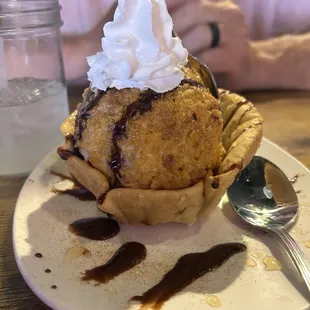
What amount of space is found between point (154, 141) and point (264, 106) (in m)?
0.99

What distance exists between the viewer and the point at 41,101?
132 cm

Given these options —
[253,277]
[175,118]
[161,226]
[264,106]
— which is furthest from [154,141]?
[264,106]

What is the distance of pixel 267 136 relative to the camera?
1.51 m

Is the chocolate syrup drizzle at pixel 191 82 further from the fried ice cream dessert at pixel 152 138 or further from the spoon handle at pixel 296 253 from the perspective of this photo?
the spoon handle at pixel 296 253

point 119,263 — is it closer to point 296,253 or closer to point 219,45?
point 296,253

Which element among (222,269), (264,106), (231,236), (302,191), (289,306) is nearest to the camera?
(289,306)

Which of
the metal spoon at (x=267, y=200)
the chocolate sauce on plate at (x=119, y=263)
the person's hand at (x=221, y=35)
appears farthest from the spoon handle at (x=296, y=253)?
Result: the person's hand at (x=221, y=35)

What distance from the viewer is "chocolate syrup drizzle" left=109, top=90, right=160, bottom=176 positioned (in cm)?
94

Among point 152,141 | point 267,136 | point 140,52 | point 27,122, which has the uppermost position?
point 140,52

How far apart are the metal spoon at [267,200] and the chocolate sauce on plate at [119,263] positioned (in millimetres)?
258

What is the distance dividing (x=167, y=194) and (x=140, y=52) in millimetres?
325

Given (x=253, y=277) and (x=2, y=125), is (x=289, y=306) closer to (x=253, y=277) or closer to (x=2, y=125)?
(x=253, y=277)

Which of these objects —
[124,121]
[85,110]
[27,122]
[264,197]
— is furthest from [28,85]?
[264,197]

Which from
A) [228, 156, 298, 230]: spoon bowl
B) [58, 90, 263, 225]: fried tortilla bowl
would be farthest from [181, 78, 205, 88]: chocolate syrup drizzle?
[228, 156, 298, 230]: spoon bowl
